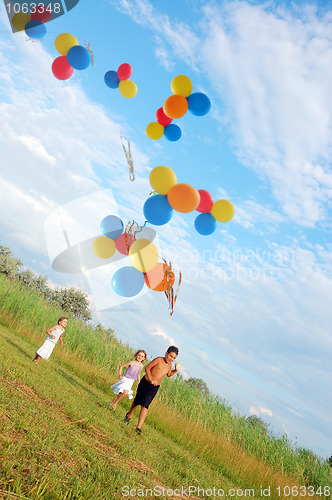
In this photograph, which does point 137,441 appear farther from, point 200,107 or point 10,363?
point 200,107

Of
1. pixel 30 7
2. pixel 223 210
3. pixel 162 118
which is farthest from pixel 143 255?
pixel 30 7

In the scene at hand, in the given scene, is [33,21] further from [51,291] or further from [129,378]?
[51,291]

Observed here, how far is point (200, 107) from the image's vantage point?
6.58 meters

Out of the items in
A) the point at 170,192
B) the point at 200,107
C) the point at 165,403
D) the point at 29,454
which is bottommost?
the point at 29,454

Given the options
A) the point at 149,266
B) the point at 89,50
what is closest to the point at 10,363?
the point at 149,266

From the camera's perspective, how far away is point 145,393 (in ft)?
18.7

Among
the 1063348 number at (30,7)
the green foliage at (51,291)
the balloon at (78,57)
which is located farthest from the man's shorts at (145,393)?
the green foliage at (51,291)

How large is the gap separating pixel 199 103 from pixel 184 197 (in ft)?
6.95

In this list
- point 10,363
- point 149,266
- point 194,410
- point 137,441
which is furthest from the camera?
point 194,410

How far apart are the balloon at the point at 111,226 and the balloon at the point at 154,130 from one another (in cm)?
172

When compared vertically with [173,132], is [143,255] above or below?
below

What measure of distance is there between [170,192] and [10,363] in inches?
132

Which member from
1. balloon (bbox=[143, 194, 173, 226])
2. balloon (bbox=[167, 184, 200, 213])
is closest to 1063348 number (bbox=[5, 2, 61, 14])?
balloon (bbox=[143, 194, 173, 226])

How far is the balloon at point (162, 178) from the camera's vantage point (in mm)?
5578
